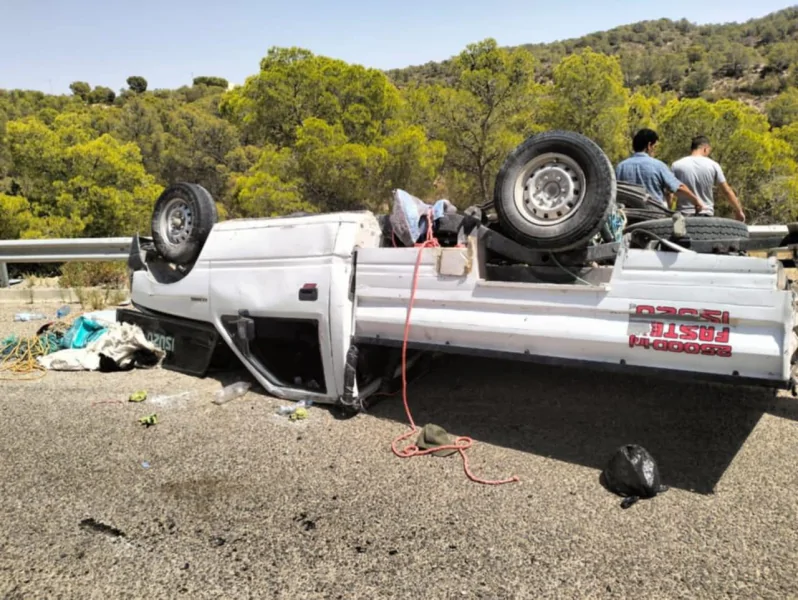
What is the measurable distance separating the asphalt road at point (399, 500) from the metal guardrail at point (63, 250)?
14.4ft

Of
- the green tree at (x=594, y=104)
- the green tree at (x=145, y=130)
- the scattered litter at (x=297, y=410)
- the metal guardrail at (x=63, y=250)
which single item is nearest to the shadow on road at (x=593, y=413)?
the scattered litter at (x=297, y=410)

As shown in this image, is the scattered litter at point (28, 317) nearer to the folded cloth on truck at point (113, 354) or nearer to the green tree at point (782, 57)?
the folded cloth on truck at point (113, 354)

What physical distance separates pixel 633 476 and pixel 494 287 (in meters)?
1.21

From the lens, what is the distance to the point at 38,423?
380 cm

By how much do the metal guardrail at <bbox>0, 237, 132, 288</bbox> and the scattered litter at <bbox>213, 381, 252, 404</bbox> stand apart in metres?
4.63

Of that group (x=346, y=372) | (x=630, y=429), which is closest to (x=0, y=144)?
(x=346, y=372)

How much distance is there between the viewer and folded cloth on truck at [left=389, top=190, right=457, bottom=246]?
375 centimetres

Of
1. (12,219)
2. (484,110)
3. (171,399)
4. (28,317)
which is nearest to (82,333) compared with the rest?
(171,399)

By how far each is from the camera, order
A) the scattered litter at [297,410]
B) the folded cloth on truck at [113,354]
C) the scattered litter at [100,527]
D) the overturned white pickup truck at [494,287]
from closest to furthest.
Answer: the scattered litter at [100,527], the overturned white pickup truck at [494,287], the scattered litter at [297,410], the folded cloth on truck at [113,354]

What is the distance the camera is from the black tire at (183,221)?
464cm

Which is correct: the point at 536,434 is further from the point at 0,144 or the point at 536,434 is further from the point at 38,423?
the point at 0,144

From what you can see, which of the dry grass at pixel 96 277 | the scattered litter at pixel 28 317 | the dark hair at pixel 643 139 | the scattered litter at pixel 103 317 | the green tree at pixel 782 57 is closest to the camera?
the dark hair at pixel 643 139

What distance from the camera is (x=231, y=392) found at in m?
4.28

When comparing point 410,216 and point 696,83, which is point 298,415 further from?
point 696,83
